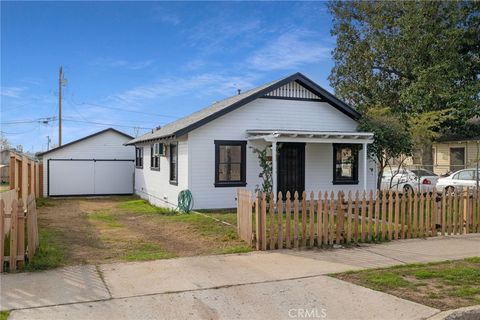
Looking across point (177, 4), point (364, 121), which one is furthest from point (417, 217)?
point (177, 4)

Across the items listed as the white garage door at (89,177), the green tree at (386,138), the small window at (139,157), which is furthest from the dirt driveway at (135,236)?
the white garage door at (89,177)

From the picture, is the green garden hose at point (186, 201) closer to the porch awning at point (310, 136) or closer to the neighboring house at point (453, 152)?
the porch awning at point (310, 136)

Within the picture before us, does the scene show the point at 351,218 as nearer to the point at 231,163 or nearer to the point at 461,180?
the point at 231,163

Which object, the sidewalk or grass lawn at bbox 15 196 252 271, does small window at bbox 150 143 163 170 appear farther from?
the sidewalk

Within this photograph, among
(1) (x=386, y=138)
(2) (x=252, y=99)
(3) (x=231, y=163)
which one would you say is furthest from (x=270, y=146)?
(1) (x=386, y=138)

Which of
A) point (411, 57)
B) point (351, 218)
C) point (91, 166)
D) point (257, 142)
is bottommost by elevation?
point (351, 218)

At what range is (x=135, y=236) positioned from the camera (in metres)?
9.87

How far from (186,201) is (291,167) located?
4168mm

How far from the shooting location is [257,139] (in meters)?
14.7

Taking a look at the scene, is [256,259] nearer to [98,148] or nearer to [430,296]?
[430,296]

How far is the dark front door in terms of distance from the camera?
15.4 m

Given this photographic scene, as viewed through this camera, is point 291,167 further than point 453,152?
No

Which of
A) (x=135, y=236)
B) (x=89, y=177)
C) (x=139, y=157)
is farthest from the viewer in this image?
(x=89, y=177)
